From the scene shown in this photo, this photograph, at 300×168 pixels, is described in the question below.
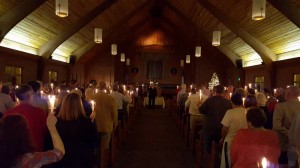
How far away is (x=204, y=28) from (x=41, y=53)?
8508 millimetres

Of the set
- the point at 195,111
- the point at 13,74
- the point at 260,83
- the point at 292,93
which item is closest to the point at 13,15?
the point at 13,74

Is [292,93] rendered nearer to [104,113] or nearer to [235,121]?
[235,121]

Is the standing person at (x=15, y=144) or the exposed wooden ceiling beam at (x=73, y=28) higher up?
the exposed wooden ceiling beam at (x=73, y=28)

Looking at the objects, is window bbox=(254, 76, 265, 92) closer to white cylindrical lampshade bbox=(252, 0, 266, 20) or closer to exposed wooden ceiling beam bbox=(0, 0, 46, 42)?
white cylindrical lampshade bbox=(252, 0, 266, 20)

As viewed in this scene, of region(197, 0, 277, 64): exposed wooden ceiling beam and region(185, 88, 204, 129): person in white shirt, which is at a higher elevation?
region(197, 0, 277, 64): exposed wooden ceiling beam

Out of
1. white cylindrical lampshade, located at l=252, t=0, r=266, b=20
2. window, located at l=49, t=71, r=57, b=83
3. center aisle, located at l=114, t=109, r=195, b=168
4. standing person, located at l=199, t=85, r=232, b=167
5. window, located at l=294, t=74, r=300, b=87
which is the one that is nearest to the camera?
standing person, located at l=199, t=85, r=232, b=167

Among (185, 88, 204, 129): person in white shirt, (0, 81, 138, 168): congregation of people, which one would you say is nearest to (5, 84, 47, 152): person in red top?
(0, 81, 138, 168): congregation of people

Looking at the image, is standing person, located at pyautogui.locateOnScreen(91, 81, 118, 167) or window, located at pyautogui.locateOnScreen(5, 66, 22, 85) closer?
standing person, located at pyautogui.locateOnScreen(91, 81, 118, 167)

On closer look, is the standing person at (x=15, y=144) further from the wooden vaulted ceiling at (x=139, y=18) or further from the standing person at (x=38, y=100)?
the wooden vaulted ceiling at (x=139, y=18)

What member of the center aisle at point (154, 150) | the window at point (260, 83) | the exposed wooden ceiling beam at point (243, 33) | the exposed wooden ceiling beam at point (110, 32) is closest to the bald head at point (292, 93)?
the center aisle at point (154, 150)

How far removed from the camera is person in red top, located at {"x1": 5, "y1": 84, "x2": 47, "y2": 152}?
3.61 m

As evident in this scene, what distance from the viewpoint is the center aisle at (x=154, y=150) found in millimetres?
7191

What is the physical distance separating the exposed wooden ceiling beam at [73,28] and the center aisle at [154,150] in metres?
5.41

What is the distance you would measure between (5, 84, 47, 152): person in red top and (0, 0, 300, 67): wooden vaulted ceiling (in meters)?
7.45
